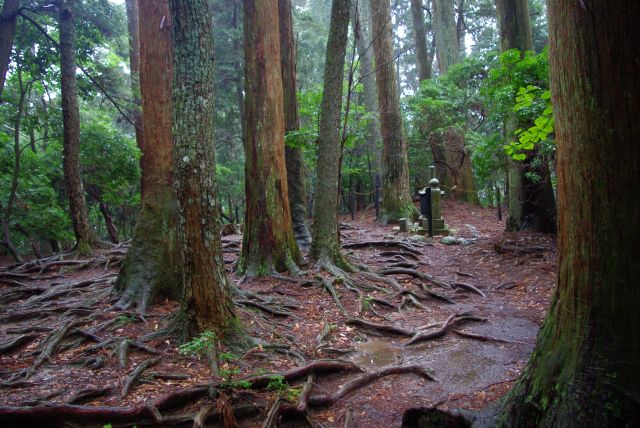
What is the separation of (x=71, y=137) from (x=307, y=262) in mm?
7208

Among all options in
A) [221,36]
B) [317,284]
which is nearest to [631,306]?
[317,284]

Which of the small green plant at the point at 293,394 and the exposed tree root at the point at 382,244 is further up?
the exposed tree root at the point at 382,244

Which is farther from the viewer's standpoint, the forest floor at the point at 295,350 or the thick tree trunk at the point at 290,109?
the thick tree trunk at the point at 290,109

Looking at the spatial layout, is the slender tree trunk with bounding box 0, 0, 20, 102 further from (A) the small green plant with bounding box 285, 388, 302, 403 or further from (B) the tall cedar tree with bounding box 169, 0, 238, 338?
(A) the small green plant with bounding box 285, 388, 302, 403

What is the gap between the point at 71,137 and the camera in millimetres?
11250

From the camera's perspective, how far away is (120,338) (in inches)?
208

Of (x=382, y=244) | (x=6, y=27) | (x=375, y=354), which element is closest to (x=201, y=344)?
(x=375, y=354)

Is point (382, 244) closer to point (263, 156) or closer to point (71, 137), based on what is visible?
point (263, 156)

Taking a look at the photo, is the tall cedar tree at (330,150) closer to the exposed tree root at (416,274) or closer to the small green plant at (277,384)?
the exposed tree root at (416,274)

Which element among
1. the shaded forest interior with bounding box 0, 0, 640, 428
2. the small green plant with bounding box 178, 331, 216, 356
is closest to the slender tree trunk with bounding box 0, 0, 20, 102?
the shaded forest interior with bounding box 0, 0, 640, 428

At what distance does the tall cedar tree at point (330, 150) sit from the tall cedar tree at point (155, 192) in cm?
290

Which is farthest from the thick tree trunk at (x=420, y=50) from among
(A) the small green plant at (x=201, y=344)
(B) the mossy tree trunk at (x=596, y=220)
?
(B) the mossy tree trunk at (x=596, y=220)

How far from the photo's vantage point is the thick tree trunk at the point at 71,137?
36.9 feet

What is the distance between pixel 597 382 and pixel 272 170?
22.4 feet
